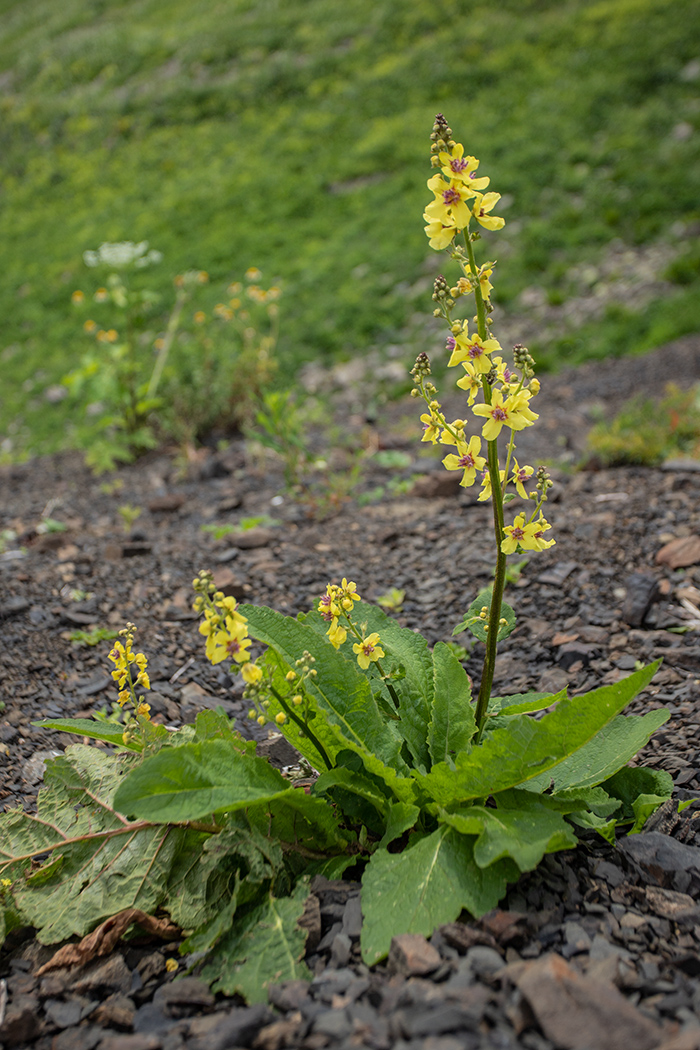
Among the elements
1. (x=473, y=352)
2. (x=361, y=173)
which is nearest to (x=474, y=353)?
(x=473, y=352)

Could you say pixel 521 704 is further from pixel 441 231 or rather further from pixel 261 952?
pixel 441 231

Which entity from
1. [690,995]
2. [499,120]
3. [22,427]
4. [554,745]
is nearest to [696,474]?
[554,745]

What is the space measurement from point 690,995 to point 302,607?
213 cm

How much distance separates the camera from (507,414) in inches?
61.5

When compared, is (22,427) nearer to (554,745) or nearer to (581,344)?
(581,344)

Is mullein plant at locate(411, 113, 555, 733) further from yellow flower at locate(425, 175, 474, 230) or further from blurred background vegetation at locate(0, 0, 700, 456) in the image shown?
blurred background vegetation at locate(0, 0, 700, 456)

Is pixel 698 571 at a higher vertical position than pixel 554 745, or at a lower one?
lower

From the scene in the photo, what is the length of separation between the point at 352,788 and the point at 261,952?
0.38 m

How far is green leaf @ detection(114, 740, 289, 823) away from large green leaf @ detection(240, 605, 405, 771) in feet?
0.84

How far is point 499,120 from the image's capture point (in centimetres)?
1050

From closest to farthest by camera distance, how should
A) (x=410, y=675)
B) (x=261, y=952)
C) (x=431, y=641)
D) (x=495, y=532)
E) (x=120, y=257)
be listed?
(x=261, y=952) → (x=495, y=532) → (x=410, y=675) → (x=431, y=641) → (x=120, y=257)

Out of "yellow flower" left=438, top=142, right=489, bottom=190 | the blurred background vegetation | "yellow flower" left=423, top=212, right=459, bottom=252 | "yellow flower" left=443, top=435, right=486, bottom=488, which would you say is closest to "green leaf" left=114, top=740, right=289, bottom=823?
"yellow flower" left=443, top=435, right=486, bottom=488

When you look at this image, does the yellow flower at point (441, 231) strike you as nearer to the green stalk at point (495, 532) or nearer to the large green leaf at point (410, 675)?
the green stalk at point (495, 532)

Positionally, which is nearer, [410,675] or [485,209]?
[485,209]
